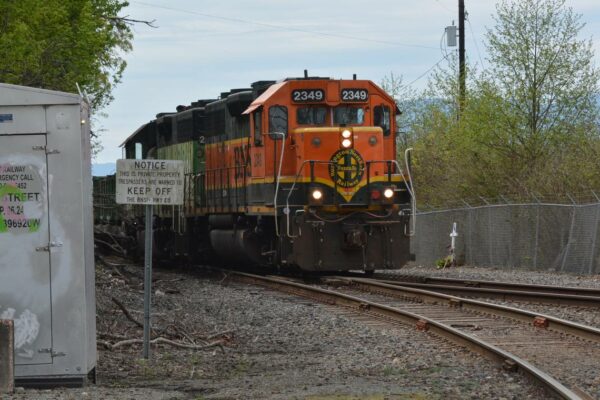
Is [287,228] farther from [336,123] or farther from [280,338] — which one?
[280,338]

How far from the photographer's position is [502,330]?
1362cm

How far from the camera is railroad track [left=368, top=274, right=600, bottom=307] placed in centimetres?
1653

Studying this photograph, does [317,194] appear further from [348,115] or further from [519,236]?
[519,236]

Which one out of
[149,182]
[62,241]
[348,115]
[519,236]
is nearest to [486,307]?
[149,182]

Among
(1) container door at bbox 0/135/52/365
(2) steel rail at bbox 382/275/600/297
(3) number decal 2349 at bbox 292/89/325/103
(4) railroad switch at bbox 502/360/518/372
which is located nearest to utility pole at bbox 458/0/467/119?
(2) steel rail at bbox 382/275/600/297

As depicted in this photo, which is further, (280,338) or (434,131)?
(434,131)

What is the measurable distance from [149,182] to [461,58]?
30.7 metres

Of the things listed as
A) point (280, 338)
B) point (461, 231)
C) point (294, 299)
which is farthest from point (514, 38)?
point (280, 338)

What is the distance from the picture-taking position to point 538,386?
9359 mm

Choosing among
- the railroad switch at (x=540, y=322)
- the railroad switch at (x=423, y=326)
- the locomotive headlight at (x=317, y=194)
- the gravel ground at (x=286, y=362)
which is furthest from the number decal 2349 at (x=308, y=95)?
the railroad switch at (x=540, y=322)

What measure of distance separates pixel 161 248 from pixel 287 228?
10.2m

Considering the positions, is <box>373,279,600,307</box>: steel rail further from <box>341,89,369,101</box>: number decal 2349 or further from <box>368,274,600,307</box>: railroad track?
<box>341,89,369,101</box>: number decal 2349

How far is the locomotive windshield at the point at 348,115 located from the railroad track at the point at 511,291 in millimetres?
3162

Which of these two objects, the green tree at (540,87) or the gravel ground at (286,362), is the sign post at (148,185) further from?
the green tree at (540,87)
